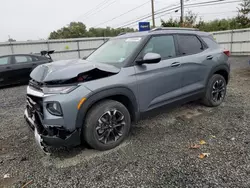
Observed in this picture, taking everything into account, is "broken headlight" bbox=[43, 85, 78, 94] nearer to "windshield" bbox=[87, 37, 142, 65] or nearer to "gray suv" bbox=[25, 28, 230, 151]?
"gray suv" bbox=[25, 28, 230, 151]

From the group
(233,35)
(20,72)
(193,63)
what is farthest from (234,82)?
(233,35)

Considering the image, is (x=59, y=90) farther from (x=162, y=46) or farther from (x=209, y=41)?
(x=209, y=41)

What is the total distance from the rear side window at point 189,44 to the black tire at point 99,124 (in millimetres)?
1721

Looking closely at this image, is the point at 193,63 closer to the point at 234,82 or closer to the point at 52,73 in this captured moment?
the point at 52,73

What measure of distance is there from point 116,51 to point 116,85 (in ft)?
3.07

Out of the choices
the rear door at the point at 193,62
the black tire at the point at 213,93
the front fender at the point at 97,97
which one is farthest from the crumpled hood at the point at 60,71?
the black tire at the point at 213,93

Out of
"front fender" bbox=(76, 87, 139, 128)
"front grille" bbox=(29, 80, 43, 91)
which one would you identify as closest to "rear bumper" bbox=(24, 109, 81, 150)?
"front fender" bbox=(76, 87, 139, 128)

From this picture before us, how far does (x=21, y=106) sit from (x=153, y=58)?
4.17 meters

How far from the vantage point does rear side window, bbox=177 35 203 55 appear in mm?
3543

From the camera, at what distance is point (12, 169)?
2.43 m

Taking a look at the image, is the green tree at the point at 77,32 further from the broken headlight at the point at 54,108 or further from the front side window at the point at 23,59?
the broken headlight at the point at 54,108

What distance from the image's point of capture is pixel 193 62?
11.7 feet

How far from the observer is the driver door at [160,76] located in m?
2.94

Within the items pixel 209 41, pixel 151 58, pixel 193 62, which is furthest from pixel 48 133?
pixel 209 41
